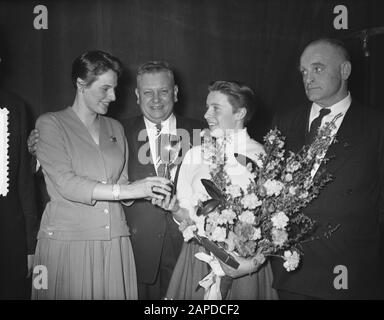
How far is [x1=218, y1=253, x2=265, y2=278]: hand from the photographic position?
221cm

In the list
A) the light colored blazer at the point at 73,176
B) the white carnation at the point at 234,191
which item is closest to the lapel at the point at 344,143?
the white carnation at the point at 234,191

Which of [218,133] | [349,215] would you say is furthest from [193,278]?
[349,215]

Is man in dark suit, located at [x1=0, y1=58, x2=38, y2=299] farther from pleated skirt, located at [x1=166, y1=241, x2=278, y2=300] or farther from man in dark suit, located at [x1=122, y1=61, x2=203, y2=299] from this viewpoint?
pleated skirt, located at [x1=166, y1=241, x2=278, y2=300]

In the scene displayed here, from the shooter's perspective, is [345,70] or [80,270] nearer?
[80,270]

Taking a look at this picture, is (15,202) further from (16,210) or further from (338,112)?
(338,112)

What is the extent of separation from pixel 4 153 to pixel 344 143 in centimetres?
166

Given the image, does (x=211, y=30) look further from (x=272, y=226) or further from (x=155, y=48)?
(x=272, y=226)

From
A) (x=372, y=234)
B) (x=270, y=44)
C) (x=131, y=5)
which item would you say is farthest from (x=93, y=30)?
(x=372, y=234)

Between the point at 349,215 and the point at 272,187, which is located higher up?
the point at 272,187

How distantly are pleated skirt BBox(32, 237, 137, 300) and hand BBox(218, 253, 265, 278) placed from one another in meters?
0.58

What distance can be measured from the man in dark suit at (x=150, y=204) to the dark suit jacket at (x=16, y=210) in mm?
511

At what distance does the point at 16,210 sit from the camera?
106 inches

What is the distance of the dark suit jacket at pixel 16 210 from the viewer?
2678 millimetres

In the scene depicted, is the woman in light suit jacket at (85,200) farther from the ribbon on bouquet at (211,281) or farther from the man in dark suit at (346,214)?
the man in dark suit at (346,214)
